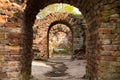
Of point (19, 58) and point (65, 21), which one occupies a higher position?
point (65, 21)

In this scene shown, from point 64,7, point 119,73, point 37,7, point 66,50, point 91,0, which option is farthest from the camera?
point 64,7

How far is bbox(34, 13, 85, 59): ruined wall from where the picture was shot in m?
13.3

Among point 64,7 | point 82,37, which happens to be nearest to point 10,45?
point 82,37

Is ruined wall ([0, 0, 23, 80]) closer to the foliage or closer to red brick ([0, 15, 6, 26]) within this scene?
red brick ([0, 15, 6, 26])

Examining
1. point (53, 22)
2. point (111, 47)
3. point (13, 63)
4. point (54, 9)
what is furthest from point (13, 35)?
point (54, 9)

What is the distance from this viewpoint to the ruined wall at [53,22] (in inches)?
523

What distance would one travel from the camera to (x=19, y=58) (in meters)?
4.09

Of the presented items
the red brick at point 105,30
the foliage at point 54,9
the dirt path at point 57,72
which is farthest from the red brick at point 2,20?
the foliage at point 54,9

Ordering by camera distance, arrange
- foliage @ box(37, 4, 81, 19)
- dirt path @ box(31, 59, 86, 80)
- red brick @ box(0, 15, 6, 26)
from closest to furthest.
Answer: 1. red brick @ box(0, 15, 6, 26)
2. dirt path @ box(31, 59, 86, 80)
3. foliage @ box(37, 4, 81, 19)

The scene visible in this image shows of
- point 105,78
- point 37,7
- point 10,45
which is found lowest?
point 105,78

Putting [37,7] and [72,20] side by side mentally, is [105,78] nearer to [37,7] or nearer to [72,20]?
[37,7]

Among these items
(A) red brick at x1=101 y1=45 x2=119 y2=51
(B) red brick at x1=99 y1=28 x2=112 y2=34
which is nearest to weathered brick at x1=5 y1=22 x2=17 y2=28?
(B) red brick at x1=99 y1=28 x2=112 y2=34

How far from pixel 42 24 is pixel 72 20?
77.9 inches

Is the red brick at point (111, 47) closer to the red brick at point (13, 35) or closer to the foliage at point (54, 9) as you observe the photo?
the red brick at point (13, 35)
